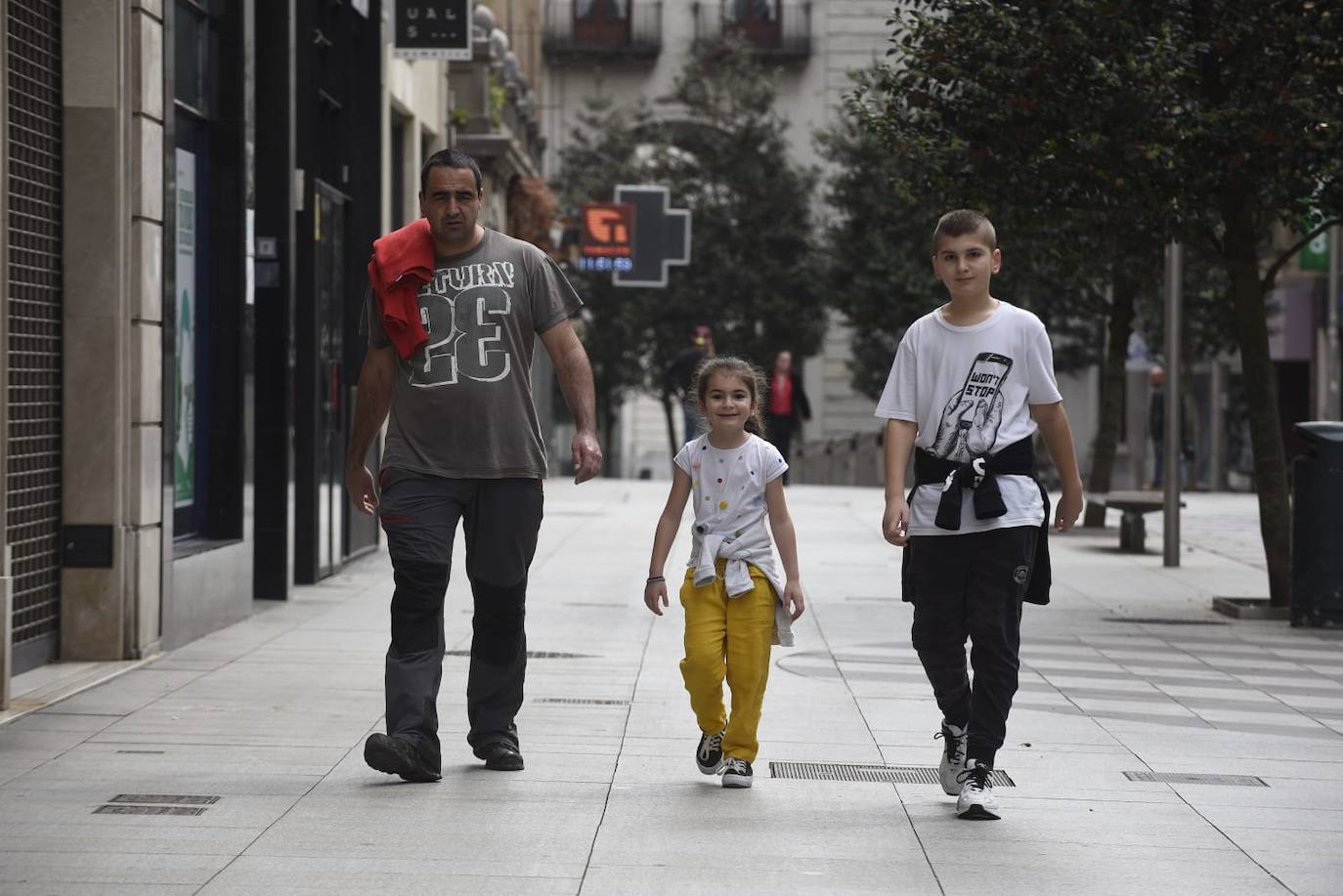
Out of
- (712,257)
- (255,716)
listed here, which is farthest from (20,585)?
(712,257)

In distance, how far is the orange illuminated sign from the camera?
109 ft

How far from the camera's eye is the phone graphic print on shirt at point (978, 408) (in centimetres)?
600

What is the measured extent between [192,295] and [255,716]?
3457mm

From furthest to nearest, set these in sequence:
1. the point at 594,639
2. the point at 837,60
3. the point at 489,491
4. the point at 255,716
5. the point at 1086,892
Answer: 1. the point at 837,60
2. the point at 594,639
3. the point at 255,716
4. the point at 489,491
5. the point at 1086,892

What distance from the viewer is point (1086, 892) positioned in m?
5.05

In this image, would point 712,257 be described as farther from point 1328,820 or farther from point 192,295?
point 1328,820

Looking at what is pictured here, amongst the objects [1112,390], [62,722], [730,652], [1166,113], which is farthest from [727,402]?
[1112,390]

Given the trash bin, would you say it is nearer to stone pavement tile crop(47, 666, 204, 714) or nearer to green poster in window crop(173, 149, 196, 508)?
green poster in window crop(173, 149, 196, 508)

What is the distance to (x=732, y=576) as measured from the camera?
21.0ft

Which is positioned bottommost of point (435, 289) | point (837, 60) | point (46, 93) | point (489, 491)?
point (489, 491)

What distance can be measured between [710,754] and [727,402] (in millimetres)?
1095

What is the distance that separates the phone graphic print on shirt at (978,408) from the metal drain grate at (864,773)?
3.88ft

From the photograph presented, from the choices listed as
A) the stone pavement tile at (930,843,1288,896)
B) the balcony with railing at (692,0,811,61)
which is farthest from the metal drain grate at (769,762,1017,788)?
the balcony with railing at (692,0,811,61)

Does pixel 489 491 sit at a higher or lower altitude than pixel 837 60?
lower
